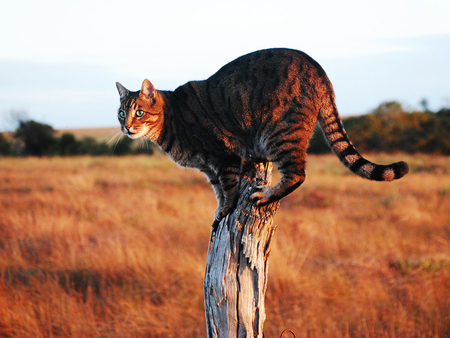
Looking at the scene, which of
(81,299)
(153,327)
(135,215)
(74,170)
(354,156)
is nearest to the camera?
(354,156)

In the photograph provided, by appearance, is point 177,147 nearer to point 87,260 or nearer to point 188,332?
point 188,332

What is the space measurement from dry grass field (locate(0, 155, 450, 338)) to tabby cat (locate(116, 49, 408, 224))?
293 centimetres

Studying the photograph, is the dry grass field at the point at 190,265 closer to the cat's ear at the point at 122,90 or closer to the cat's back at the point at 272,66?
the cat's ear at the point at 122,90

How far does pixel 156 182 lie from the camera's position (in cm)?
1492

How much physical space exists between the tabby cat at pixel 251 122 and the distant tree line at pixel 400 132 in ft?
63.8

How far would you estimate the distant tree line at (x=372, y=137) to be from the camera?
22219 millimetres

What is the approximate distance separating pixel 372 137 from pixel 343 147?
74.5 feet

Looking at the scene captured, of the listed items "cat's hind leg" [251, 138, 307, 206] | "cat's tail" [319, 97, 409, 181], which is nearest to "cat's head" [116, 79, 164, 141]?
"cat's hind leg" [251, 138, 307, 206]

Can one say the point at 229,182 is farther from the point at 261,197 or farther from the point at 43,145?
the point at 43,145

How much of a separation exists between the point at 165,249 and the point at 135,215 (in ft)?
8.47

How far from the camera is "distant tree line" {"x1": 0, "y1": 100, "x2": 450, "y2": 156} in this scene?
875 inches

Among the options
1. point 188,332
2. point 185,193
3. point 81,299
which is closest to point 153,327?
point 188,332

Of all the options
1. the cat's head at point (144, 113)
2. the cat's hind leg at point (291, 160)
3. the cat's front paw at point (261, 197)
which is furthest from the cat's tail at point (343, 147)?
the cat's head at point (144, 113)

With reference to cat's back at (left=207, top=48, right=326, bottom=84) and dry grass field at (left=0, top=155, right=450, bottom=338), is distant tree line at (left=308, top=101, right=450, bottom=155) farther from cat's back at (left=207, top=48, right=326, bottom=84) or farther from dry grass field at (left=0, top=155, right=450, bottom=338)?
cat's back at (left=207, top=48, right=326, bottom=84)
